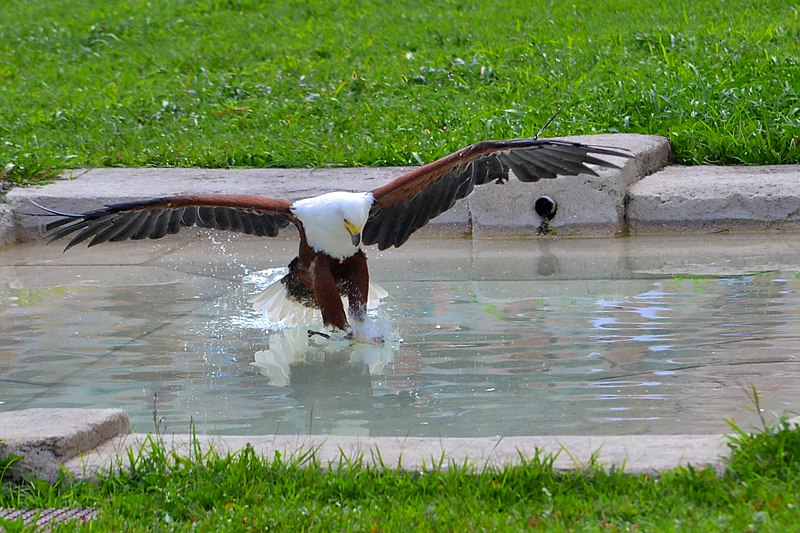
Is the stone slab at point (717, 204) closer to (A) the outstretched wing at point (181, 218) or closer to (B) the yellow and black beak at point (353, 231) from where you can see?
(A) the outstretched wing at point (181, 218)

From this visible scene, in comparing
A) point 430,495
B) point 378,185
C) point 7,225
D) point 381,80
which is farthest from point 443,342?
point 381,80

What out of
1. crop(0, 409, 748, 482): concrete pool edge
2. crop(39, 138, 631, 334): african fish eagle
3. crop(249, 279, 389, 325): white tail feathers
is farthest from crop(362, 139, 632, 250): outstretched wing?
crop(0, 409, 748, 482): concrete pool edge

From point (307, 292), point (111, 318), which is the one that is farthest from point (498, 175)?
point (111, 318)

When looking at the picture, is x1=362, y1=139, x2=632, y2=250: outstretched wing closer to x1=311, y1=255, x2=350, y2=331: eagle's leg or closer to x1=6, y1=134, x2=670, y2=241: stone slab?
x1=311, y1=255, x2=350, y2=331: eagle's leg

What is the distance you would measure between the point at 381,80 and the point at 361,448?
7.68m

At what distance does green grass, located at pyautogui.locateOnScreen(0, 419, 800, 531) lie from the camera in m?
3.01

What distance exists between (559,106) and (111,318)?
15.6 ft

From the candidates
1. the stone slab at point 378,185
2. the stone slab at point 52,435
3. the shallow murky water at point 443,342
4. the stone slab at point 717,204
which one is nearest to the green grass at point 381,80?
the stone slab at point 378,185

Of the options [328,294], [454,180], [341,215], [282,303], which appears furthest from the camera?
[282,303]

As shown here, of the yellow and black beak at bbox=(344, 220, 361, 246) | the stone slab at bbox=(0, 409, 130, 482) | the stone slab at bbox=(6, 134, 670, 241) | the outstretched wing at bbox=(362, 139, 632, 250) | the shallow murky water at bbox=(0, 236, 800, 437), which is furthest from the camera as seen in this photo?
the stone slab at bbox=(6, 134, 670, 241)

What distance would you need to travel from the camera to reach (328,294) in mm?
5762

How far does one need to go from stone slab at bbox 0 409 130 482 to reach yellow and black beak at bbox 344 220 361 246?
6.15 feet

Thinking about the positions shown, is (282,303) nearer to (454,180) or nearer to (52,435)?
(454,180)

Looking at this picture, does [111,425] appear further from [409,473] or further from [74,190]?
[74,190]
